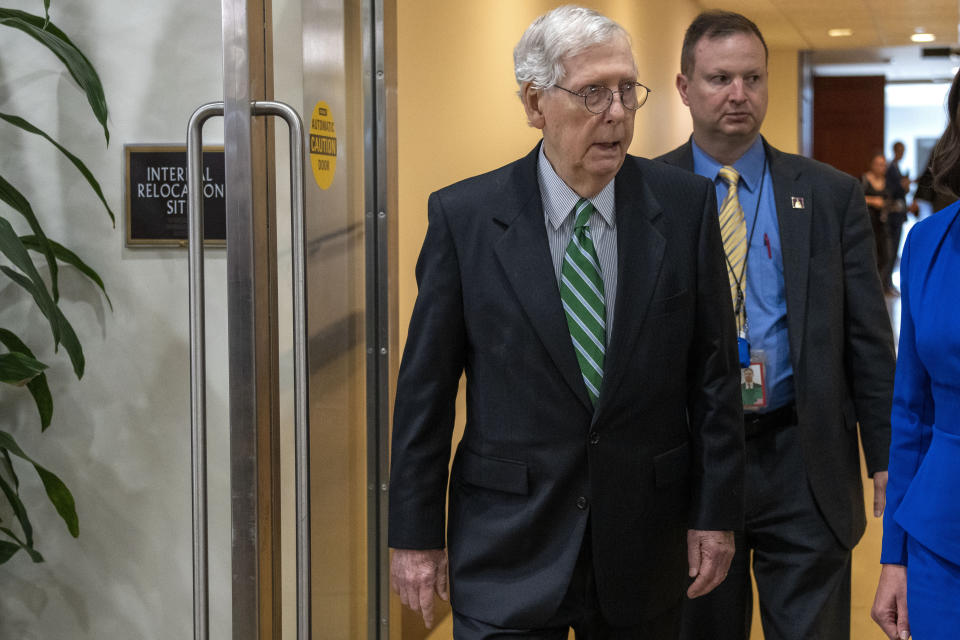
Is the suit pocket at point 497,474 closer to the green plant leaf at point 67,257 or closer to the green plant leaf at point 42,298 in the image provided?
the green plant leaf at point 42,298

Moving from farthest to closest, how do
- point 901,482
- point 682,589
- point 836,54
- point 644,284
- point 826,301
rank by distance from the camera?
point 836,54 < point 826,301 < point 682,589 < point 644,284 < point 901,482

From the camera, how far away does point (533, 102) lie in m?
1.98

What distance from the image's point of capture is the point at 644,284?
1.92 m

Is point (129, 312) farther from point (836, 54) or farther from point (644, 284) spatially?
point (836, 54)

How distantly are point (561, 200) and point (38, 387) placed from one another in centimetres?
123

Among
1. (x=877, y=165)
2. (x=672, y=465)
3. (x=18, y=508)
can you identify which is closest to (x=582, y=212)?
(x=672, y=465)

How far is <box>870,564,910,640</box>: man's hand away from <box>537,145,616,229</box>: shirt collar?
72cm

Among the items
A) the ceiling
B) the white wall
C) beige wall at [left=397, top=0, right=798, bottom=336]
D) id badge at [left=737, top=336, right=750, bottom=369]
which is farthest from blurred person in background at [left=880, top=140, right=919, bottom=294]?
the white wall

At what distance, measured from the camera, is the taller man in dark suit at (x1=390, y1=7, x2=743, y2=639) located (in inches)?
74.0

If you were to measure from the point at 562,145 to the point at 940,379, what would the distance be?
0.70 m

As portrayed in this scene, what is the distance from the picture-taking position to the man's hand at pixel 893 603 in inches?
71.0

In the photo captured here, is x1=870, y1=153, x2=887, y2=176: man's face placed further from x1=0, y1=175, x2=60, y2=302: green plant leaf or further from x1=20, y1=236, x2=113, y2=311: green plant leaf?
x1=0, y1=175, x2=60, y2=302: green plant leaf

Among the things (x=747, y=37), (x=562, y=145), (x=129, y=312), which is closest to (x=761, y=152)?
(x=747, y=37)

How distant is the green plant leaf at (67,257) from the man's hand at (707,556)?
1.37 metres
